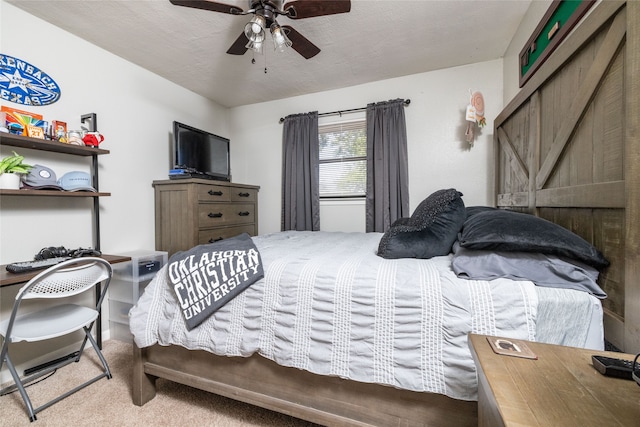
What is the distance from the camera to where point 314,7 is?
1.51 m

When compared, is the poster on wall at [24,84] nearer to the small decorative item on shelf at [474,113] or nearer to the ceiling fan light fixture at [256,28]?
the ceiling fan light fixture at [256,28]

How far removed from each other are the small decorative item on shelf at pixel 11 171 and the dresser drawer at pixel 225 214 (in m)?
1.17

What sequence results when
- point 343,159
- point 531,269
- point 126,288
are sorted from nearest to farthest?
point 531,269 → point 126,288 → point 343,159

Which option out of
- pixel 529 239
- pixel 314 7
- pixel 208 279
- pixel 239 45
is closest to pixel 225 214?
pixel 239 45

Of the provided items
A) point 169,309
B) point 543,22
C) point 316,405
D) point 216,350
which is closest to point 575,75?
point 543,22

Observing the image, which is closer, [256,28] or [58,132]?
[256,28]

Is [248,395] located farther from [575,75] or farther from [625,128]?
[575,75]

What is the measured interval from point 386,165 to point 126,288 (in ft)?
8.95

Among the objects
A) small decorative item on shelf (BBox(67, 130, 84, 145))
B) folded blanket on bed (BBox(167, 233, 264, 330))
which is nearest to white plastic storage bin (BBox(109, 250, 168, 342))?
small decorative item on shelf (BBox(67, 130, 84, 145))

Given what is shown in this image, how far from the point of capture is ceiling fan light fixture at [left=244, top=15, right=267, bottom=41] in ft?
5.10

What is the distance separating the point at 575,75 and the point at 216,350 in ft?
6.57

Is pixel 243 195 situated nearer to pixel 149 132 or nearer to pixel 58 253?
pixel 149 132

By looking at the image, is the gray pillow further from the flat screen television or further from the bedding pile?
the flat screen television

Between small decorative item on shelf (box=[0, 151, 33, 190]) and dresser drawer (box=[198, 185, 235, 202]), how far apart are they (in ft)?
3.79
